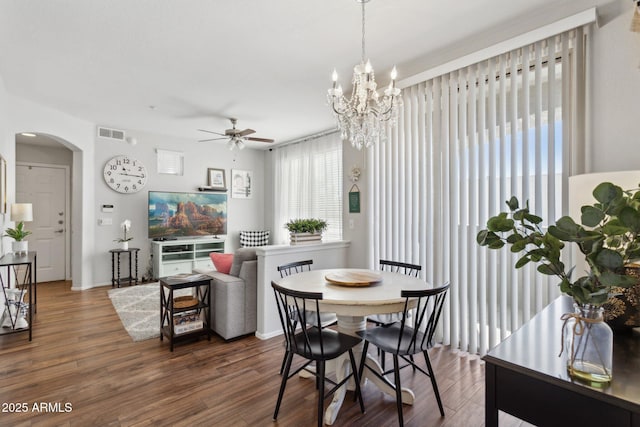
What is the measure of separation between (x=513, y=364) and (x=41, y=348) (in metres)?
3.82

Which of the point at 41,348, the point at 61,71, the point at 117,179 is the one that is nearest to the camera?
the point at 41,348

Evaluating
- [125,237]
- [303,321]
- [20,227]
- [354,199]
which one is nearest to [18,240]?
[20,227]

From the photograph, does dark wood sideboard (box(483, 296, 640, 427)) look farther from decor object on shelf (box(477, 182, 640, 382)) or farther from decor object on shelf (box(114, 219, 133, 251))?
decor object on shelf (box(114, 219, 133, 251))

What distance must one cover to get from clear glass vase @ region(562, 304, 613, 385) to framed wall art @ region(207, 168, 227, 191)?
21.2 feet

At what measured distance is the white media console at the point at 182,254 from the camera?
565 centimetres

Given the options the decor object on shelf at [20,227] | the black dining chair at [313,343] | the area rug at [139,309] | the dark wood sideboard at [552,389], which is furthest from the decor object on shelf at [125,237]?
the dark wood sideboard at [552,389]

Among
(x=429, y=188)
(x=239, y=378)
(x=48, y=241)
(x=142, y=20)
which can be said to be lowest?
(x=239, y=378)

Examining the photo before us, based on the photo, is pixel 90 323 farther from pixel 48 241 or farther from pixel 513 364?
pixel 513 364

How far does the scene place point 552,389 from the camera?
85 cm

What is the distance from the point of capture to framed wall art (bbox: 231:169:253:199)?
699cm

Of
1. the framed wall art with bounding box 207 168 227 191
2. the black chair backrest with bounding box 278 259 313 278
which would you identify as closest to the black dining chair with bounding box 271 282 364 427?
the black chair backrest with bounding box 278 259 313 278

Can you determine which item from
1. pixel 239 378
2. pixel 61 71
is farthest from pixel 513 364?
pixel 61 71

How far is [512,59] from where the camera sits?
2566 millimetres

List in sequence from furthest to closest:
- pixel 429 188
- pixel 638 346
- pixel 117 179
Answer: pixel 117 179, pixel 429 188, pixel 638 346
